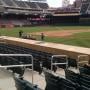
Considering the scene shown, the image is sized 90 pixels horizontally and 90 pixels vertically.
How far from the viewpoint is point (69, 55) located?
37.4 feet

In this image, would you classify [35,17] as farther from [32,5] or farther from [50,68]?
[50,68]

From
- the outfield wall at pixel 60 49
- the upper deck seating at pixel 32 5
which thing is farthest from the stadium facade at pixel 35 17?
the outfield wall at pixel 60 49

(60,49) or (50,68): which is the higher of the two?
(60,49)

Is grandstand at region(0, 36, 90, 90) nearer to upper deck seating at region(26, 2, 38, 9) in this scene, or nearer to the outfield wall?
the outfield wall

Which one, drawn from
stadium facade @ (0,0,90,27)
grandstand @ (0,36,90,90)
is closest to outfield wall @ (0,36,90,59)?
grandstand @ (0,36,90,90)

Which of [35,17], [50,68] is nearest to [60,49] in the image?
[50,68]

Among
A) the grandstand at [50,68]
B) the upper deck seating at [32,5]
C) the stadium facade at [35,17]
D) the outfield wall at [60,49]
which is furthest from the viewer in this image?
the upper deck seating at [32,5]

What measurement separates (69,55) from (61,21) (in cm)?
7330

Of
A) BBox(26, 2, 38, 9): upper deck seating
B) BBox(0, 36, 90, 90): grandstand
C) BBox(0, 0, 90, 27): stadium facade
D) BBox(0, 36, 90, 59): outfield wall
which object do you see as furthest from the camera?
BBox(26, 2, 38, 9): upper deck seating

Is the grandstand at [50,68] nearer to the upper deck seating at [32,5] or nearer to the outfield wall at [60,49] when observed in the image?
the outfield wall at [60,49]

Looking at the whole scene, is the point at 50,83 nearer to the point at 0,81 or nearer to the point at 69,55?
the point at 0,81

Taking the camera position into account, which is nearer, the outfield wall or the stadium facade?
the outfield wall

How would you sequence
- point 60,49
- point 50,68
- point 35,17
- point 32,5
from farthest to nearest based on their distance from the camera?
point 32,5
point 35,17
point 60,49
point 50,68

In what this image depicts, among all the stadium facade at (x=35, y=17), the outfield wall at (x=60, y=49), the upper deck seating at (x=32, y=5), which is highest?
the outfield wall at (x=60, y=49)
